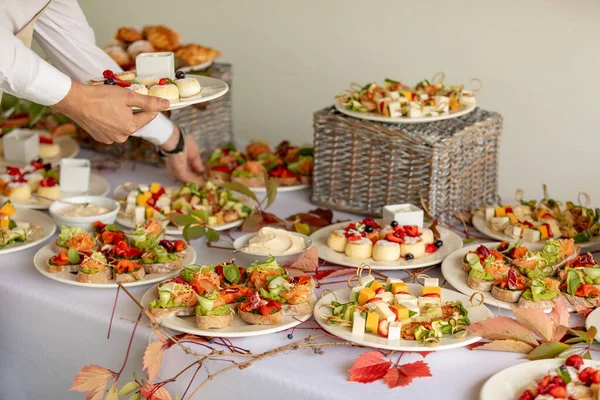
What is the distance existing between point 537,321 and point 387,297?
282 millimetres

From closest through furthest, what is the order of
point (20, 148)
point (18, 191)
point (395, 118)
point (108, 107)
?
point (108, 107) < point (395, 118) < point (18, 191) < point (20, 148)

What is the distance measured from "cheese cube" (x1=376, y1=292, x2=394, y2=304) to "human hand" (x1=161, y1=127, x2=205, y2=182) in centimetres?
102

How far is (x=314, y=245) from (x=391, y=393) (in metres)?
0.61

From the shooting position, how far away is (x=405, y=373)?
52.9 inches

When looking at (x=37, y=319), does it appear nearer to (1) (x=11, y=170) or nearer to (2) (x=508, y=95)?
(1) (x=11, y=170)

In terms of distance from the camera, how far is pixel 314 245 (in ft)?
6.15

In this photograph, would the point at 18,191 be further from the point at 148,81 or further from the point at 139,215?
the point at 148,81

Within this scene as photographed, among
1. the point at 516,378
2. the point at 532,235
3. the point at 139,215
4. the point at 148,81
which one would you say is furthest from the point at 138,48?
the point at 516,378

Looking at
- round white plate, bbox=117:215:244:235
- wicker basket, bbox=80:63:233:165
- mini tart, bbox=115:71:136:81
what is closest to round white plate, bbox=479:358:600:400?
round white plate, bbox=117:215:244:235

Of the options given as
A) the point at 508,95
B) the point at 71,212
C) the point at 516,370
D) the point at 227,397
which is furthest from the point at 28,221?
the point at 508,95

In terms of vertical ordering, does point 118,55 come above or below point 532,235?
above

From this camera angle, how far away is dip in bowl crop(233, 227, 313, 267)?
1.76 meters

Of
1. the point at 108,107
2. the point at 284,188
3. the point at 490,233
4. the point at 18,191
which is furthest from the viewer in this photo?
the point at 284,188

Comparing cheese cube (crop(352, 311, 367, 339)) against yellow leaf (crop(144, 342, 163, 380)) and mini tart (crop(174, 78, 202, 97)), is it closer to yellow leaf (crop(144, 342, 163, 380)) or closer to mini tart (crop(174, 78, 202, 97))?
yellow leaf (crop(144, 342, 163, 380))
